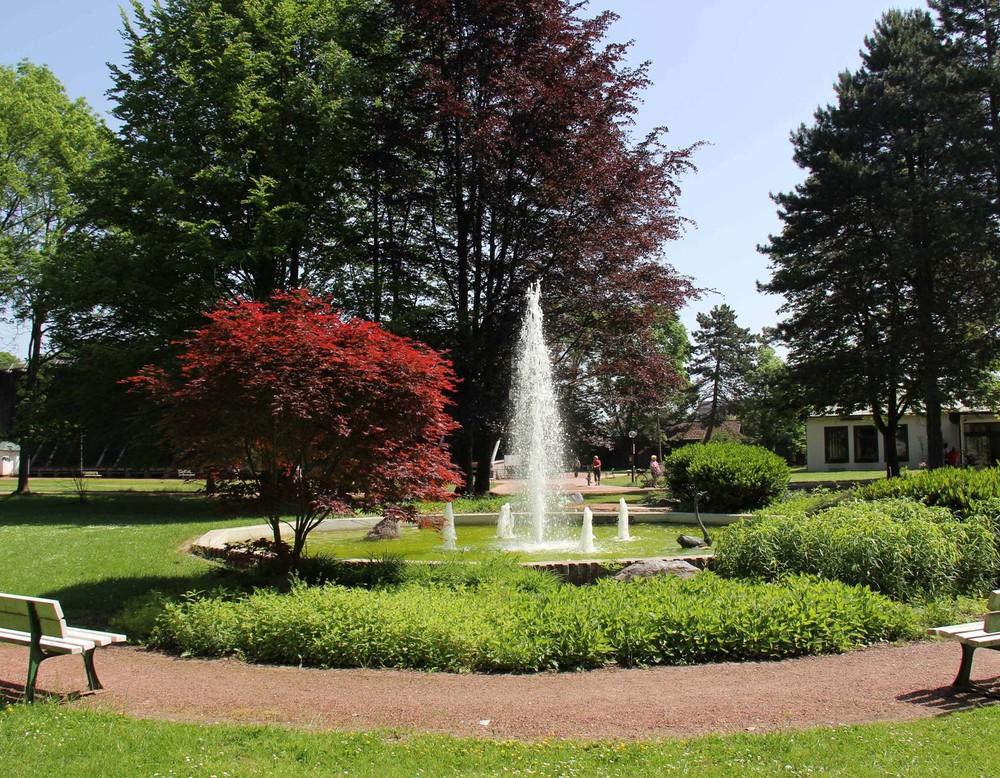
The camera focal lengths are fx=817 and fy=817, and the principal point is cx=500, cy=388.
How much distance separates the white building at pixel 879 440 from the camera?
43.0 metres

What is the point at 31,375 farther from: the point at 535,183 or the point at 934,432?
the point at 934,432

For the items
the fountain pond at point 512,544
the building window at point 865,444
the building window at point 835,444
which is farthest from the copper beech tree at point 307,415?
the building window at point 835,444

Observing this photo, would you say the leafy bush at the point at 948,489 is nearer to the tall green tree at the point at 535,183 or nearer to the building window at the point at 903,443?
the tall green tree at the point at 535,183

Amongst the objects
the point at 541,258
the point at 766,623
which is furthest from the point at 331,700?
the point at 541,258

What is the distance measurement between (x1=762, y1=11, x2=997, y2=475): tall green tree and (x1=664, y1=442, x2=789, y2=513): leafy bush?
11.1 metres

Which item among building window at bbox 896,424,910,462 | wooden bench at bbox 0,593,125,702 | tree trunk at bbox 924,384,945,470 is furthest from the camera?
building window at bbox 896,424,910,462

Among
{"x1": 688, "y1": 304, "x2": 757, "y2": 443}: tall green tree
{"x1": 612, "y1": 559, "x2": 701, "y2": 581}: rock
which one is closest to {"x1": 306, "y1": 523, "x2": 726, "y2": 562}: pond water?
{"x1": 612, "y1": 559, "x2": 701, "y2": 581}: rock

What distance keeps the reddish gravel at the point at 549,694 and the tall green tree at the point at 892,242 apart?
22.8 metres

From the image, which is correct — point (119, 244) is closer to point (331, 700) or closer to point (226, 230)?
point (226, 230)

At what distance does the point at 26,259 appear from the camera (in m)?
30.3

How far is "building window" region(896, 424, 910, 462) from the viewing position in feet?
154

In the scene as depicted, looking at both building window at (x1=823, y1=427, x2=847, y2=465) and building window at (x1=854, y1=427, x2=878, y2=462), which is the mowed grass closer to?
building window at (x1=823, y1=427, x2=847, y2=465)

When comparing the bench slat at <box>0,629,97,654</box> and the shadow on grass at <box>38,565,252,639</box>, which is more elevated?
the bench slat at <box>0,629,97,654</box>

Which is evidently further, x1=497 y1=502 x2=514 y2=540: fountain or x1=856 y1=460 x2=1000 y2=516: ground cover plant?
x1=497 y1=502 x2=514 y2=540: fountain
